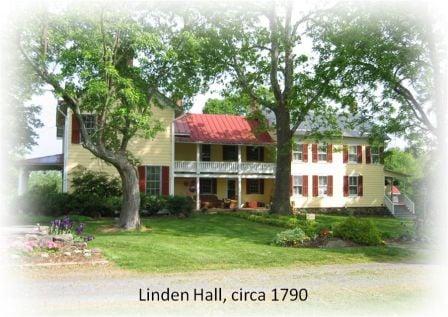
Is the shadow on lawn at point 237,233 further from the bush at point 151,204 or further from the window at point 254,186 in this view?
the window at point 254,186

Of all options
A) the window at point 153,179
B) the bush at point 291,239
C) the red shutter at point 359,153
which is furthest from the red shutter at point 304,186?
the bush at point 291,239

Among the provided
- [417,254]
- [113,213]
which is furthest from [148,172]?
[417,254]

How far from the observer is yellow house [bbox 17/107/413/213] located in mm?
27516

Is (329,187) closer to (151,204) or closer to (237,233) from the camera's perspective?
(151,204)

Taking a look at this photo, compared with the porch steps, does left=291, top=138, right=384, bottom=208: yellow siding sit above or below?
above

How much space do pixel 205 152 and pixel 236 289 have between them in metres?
23.7

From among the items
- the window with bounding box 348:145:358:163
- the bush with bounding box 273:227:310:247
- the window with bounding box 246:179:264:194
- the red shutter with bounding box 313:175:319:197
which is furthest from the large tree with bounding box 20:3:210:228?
the window with bounding box 348:145:358:163

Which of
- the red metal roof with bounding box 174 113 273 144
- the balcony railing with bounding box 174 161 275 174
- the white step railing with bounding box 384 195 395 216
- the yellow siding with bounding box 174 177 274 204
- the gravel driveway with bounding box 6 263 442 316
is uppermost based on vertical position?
the red metal roof with bounding box 174 113 273 144

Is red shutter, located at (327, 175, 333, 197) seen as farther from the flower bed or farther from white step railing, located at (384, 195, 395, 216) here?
the flower bed

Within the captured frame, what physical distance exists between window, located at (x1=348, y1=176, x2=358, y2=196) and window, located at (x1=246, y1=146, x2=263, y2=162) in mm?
7141

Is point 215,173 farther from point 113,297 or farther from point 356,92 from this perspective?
point 113,297

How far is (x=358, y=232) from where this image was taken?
1422cm

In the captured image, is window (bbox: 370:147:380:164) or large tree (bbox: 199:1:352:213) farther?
window (bbox: 370:147:380:164)

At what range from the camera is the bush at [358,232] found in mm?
14102
